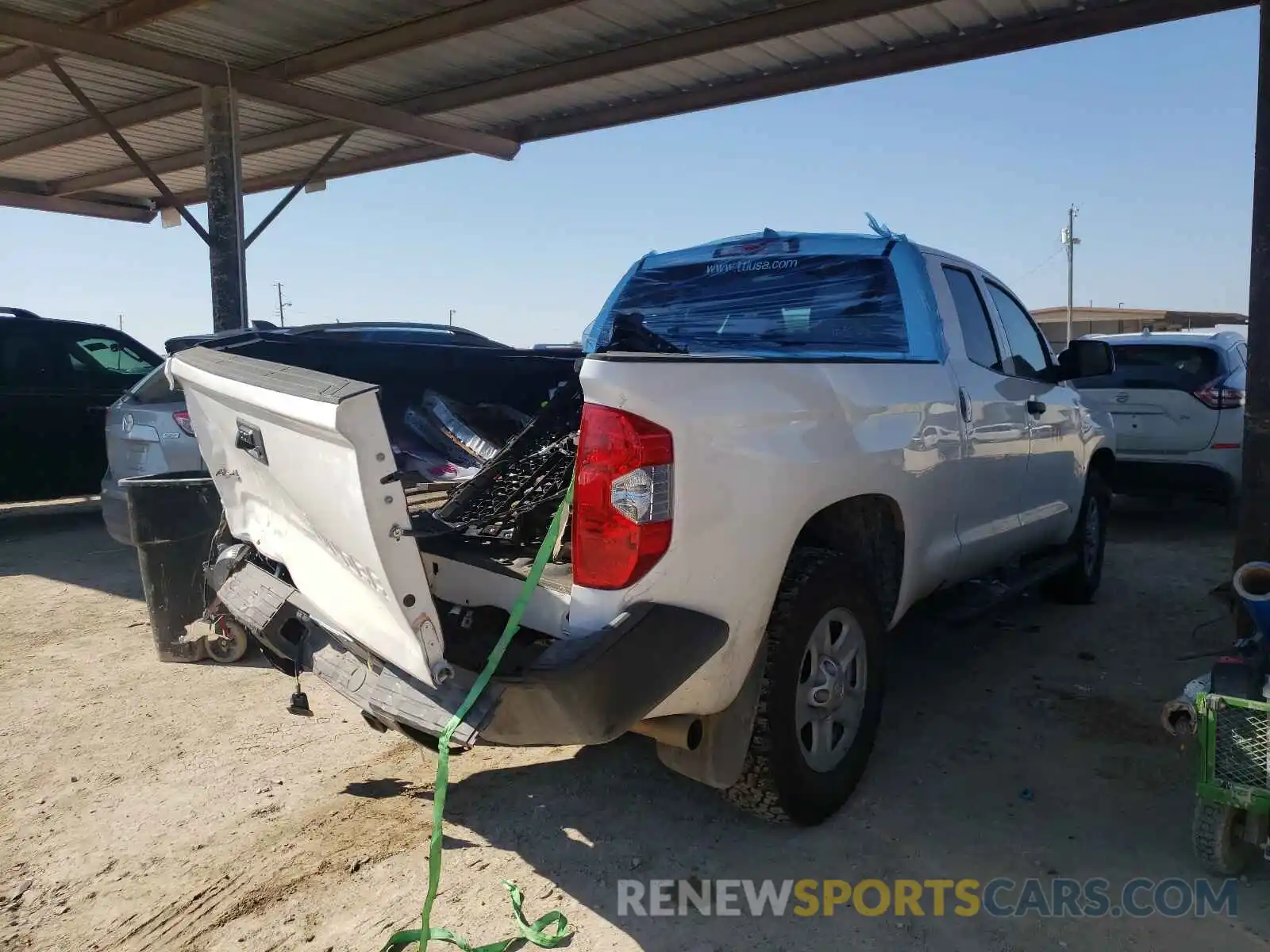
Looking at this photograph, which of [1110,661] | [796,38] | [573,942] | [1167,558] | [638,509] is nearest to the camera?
[638,509]

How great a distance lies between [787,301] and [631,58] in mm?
5346

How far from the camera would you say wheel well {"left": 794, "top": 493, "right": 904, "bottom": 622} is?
3350 mm

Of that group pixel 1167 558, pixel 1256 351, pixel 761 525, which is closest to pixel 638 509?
pixel 761 525

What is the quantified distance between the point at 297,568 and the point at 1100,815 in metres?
2.88

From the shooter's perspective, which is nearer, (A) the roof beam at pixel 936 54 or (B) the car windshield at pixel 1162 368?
(A) the roof beam at pixel 936 54

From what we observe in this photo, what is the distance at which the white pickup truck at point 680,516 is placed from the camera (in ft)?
8.09

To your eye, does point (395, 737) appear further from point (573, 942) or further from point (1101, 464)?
point (1101, 464)

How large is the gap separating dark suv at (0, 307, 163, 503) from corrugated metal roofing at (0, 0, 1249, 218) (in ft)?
8.11

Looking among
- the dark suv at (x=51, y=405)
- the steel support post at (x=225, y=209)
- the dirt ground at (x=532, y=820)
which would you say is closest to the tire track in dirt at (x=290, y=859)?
the dirt ground at (x=532, y=820)

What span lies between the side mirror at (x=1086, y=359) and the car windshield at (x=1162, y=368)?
3.48 meters

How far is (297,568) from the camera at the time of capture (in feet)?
10.3

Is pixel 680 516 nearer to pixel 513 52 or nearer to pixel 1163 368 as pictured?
pixel 1163 368

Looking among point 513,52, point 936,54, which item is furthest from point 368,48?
point 936,54

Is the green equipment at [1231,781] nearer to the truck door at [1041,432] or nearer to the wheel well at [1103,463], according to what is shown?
the truck door at [1041,432]
